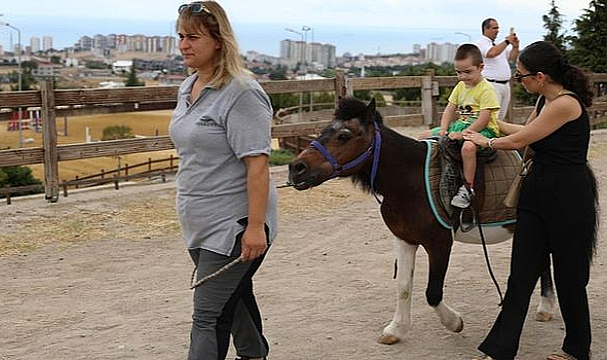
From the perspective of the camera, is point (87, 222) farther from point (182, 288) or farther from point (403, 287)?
point (403, 287)

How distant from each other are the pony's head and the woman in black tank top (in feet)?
2.22

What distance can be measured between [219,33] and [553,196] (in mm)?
1891

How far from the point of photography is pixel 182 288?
6.05m

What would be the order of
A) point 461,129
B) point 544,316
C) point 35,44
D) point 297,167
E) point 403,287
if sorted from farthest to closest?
point 35,44 < point 544,316 < point 461,129 < point 403,287 < point 297,167

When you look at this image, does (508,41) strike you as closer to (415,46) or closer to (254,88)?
(254,88)

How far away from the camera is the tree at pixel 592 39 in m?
22.1

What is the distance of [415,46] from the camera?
7744 cm

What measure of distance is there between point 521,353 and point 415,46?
7463cm

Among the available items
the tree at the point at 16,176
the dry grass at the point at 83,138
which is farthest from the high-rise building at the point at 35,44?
the tree at the point at 16,176

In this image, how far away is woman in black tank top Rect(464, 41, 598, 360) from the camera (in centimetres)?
396

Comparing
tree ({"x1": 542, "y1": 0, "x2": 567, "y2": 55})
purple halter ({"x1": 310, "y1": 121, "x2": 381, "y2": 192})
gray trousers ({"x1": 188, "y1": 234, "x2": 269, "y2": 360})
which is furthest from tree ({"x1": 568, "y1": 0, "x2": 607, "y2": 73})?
gray trousers ({"x1": 188, "y1": 234, "x2": 269, "y2": 360})

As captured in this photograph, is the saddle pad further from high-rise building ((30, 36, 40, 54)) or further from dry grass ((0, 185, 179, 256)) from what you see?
high-rise building ((30, 36, 40, 54))

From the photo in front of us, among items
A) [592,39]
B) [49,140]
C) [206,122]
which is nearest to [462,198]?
[206,122]

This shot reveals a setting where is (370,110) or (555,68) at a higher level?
(555,68)
